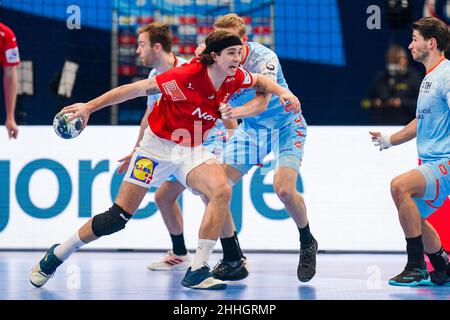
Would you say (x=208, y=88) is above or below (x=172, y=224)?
above

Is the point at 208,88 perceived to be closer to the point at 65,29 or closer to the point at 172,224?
the point at 172,224

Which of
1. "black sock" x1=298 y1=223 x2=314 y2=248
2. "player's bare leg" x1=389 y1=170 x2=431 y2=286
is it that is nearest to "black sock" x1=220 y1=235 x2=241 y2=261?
"black sock" x1=298 y1=223 x2=314 y2=248

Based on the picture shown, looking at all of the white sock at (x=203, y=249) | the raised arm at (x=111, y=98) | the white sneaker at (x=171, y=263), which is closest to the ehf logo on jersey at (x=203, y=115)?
the raised arm at (x=111, y=98)

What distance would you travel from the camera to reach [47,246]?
9438 mm

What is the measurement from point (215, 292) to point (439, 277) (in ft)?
5.56

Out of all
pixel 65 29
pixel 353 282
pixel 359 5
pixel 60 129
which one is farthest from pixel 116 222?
pixel 359 5

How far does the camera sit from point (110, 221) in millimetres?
6613

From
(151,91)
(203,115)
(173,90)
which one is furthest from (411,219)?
(151,91)

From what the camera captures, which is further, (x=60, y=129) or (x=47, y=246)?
(x=47, y=246)

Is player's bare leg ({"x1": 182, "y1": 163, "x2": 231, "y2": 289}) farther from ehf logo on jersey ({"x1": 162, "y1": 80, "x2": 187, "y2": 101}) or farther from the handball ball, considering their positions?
the handball ball

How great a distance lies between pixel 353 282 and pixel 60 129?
2486 millimetres

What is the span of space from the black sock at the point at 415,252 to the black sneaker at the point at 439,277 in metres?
0.13

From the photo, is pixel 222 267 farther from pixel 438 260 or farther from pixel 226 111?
pixel 438 260

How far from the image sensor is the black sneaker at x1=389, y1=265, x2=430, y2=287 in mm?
6855
